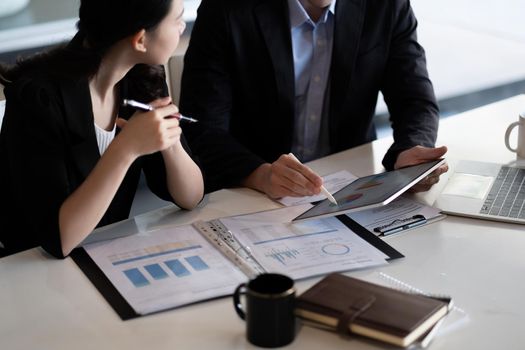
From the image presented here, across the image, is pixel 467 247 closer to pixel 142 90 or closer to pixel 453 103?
pixel 142 90

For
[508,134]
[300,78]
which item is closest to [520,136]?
[508,134]

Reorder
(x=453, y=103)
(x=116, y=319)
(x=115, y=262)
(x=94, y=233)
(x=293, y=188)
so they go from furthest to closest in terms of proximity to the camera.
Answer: (x=453, y=103)
(x=293, y=188)
(x=94, y=233)
(x=115, y=262)
(x=116, y=319)

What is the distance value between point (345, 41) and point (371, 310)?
1017mm

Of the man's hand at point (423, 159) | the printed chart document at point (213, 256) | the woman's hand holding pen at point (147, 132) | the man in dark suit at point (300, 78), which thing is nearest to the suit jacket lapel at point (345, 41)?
the man in dark suit at point (300, 78)

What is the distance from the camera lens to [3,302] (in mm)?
1245

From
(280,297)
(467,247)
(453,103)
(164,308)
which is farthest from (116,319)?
(453,103)

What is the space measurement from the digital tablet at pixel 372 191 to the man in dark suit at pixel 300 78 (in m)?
0.17

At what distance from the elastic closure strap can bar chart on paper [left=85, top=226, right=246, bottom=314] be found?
22 centimetres

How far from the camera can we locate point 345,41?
1970 millimetres

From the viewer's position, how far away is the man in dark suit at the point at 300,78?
190cm

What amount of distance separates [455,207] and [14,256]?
85 centimetres

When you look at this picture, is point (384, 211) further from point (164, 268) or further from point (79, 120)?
point (79, 120)

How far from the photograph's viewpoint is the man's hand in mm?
1647

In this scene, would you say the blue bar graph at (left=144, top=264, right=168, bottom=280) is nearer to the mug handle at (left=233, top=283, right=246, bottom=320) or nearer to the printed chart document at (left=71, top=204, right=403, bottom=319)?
the printed chart document at (left=71, top=204, right=403, bottom=319)
